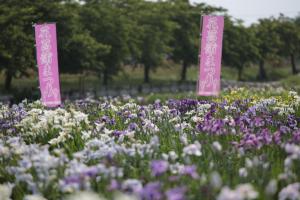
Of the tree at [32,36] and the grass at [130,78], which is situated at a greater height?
the tree at [32,36]

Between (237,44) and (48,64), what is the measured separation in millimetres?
37782

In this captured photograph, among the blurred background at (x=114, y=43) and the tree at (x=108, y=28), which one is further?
the tree at (x=108, y=28)

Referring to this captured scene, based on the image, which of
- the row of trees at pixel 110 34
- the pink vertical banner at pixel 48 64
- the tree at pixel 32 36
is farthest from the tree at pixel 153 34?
the pink vertical banner at pixel 48 64

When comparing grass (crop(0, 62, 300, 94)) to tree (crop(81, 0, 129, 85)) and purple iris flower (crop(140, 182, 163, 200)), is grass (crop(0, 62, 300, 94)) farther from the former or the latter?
purple iris flower (crop(140, 182, 163, 200))

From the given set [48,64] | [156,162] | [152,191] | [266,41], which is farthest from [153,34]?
[152,191]

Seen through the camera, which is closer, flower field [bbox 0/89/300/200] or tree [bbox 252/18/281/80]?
flower field [bbox 0/89/300/200]

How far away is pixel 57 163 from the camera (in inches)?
170

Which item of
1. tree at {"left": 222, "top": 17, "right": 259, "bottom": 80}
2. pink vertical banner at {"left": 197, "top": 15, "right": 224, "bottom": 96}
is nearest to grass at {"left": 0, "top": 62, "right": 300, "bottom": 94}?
tree at {"left": 222, "top": 17, "right": 259, "bottom": 80}

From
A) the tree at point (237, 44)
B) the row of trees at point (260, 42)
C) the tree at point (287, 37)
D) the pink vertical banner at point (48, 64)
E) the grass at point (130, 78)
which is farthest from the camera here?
the tree at point (287, 37)

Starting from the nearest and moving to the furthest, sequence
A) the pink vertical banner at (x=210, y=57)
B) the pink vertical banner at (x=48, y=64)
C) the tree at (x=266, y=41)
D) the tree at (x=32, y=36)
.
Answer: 1. the pink vertical banner at (x=48, y=64)
2. the pink vertical banner at (x=210, y=57)
3. the tree at (x=32, y=36)
4. the tree at (x=266, y=41)

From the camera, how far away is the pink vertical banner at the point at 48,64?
1156cm

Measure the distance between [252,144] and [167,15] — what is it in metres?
32.4

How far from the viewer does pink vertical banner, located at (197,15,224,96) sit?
1203 cm

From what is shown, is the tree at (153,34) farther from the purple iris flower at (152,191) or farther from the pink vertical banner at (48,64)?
the purple iris flower at (152,191)
